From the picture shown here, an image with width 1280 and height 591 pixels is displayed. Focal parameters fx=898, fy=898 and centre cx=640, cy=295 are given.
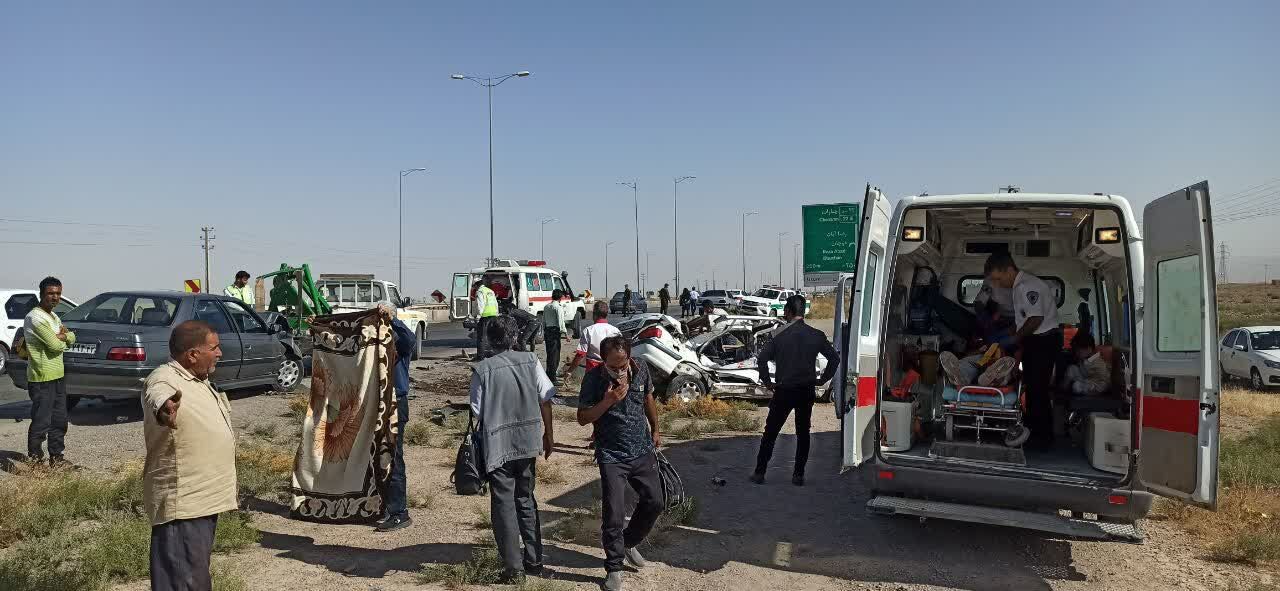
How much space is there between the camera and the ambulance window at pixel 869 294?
6004 millimetres

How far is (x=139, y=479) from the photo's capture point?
7238 mm

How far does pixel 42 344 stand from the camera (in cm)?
781

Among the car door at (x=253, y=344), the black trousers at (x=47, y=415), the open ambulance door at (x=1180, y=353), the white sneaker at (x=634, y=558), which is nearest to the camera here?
the open ambulance door at (x=1180, y=353)

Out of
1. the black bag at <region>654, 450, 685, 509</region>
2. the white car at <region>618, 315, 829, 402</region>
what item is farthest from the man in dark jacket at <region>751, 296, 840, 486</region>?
the white car at <region>618, 315, 829, 402</region>

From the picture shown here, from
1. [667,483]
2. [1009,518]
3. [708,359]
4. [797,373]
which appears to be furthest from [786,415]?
[708,359]

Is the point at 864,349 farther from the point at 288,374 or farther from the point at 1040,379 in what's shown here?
the point at 288,374

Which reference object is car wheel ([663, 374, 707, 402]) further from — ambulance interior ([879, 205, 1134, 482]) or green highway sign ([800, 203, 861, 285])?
green highway sign ([800, 203, 861, 285])

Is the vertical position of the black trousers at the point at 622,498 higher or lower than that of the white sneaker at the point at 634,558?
higher

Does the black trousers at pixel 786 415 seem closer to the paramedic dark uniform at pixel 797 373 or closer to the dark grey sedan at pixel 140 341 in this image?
the paramedic dark uniform at pixel 797 373

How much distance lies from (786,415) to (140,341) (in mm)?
7286

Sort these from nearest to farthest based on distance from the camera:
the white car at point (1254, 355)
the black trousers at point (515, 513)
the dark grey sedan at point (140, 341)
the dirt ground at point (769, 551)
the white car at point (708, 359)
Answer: the black trousers at point (515, 513)
the dirt ground at point (769, 551)
the dark grey sedan at point (140, 341)
the white car at point (708, 359)
the white car at point (1254, 355)

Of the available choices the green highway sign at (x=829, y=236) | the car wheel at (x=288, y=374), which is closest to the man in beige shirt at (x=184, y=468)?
the car wheel at (x=288, y=374)

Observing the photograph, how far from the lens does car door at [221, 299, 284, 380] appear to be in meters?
12.2

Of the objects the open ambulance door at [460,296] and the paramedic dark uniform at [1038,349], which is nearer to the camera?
the paramedic dark uniform at [1038,349]
